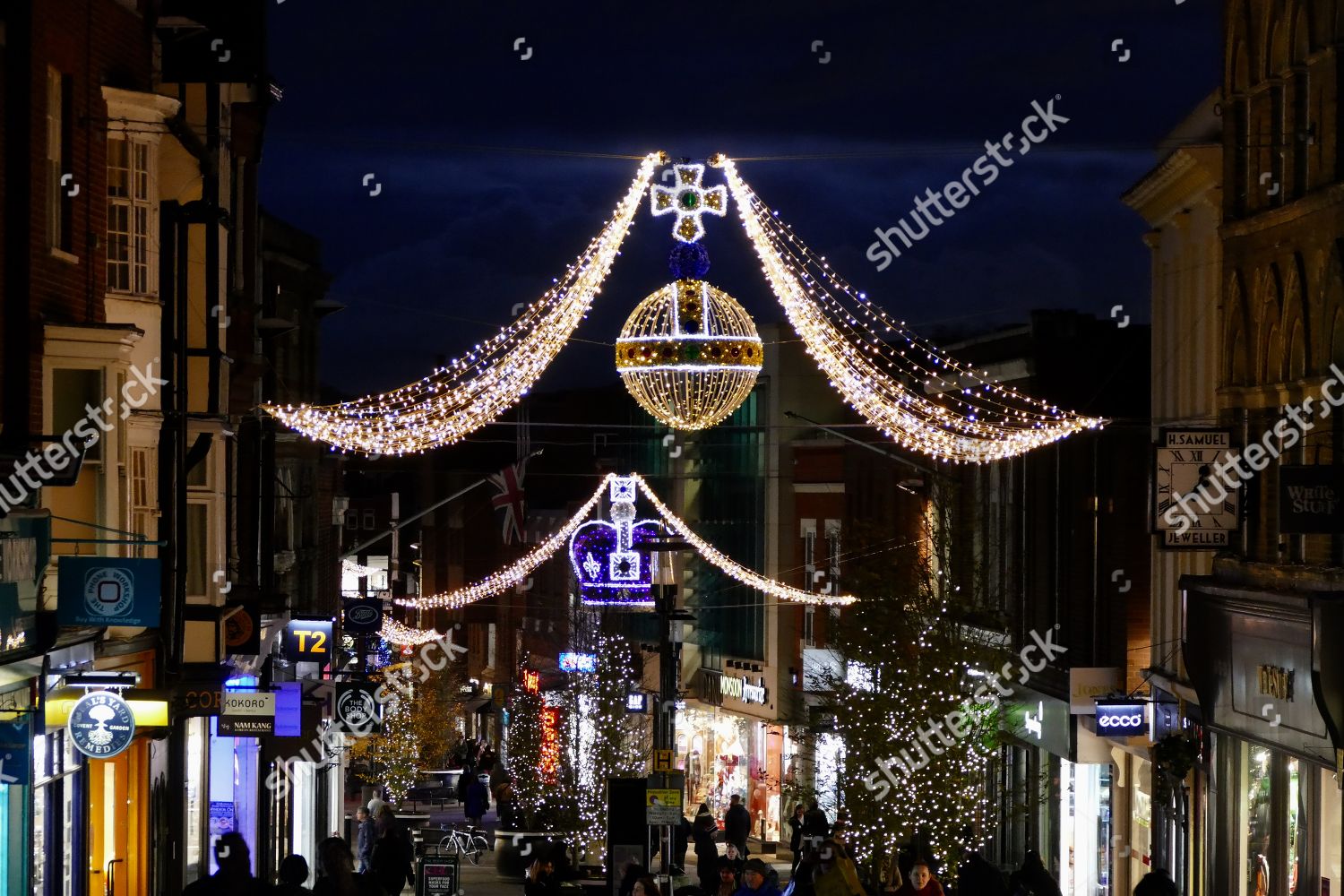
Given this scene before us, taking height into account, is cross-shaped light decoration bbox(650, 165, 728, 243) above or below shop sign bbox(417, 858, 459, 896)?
above

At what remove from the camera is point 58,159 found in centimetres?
1992

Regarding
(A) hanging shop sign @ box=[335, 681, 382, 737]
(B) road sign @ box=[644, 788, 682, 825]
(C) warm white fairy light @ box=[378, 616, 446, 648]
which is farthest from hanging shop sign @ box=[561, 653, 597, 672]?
(B) road sign @ box=[644, 788, 682, 825]

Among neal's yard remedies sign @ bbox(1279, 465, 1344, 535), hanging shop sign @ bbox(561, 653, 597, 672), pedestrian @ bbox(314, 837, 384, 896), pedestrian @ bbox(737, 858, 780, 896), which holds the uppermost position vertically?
neal's yard remedies sign @ bbox(1279, 465, 1344, 535)

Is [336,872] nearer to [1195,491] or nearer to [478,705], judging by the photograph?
[1195,491]

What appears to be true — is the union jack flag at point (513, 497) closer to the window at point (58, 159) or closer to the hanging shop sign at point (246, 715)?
the hanging shop sign at point (246, 715)

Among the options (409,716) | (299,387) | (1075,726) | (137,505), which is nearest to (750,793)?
(409,716)

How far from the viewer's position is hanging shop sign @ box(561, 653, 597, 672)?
2146 inches

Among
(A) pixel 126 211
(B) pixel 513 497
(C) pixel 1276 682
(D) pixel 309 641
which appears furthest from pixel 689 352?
(B) pixel 513 497

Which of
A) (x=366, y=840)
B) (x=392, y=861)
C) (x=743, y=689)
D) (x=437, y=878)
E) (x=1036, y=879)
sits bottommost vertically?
(x=743, y=689)

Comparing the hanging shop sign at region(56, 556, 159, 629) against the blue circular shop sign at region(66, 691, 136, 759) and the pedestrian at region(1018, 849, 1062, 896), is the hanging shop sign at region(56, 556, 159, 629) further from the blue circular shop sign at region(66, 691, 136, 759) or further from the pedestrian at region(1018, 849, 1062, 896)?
the pedestrian at region(1018, 849, 1062, 896)

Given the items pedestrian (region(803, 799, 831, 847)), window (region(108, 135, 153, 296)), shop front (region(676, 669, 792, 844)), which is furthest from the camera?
shop front (region(676, 669, 792, 844))

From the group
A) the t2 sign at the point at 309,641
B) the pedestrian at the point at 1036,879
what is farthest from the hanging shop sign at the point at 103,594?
the t2 sign at the point at 309,641

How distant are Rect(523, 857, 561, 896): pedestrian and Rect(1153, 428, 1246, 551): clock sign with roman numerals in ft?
26.6

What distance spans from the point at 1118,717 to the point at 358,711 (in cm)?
1274
